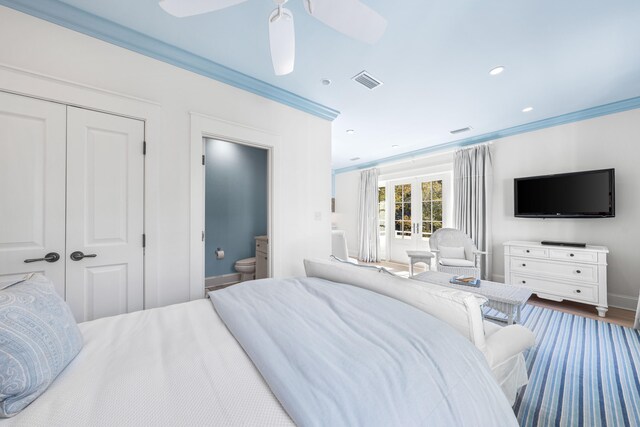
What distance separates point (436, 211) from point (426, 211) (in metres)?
0.23

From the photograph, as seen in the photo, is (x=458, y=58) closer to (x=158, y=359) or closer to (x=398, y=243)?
(x=158, y=359)

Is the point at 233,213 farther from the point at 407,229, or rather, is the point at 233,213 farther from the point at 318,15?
the point at 407,229

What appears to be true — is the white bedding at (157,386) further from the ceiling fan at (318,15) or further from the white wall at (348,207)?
the white wall at (348,207)

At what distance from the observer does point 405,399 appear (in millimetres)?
731

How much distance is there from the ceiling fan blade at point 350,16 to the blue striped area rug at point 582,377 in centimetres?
237

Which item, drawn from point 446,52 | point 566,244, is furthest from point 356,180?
point 446,52

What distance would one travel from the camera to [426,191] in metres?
5.33

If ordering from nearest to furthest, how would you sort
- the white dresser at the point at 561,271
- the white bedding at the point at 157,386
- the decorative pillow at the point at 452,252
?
1. the white bedding at the point at 157,386
2. the white dresser at the point at 561,271
3. the decorative pillow at the point at 452,252

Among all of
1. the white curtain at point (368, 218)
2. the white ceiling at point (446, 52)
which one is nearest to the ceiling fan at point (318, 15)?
the white ceiling at point (446, 52)

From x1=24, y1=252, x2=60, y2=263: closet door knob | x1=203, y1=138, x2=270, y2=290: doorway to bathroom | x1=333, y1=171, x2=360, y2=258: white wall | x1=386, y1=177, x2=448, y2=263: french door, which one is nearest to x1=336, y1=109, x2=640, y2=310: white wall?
x1=386, y1=177, x2=448, y2=263: french door

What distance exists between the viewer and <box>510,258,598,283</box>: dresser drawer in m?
2.97

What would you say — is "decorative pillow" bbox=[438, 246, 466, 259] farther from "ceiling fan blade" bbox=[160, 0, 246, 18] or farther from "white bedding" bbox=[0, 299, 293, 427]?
"ceiling fan blade" bbox=[160, 0, 246, 18]

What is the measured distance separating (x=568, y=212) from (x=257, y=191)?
4671 millimetres

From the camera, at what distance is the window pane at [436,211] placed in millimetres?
5078
